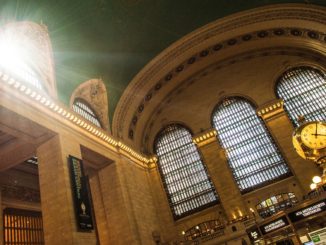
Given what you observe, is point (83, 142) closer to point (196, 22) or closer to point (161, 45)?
point (161, 45)

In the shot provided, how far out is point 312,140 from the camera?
5707mm

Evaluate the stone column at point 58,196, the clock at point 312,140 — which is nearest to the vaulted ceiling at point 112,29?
the stone column at point 58,196

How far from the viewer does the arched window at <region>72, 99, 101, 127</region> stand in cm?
1455

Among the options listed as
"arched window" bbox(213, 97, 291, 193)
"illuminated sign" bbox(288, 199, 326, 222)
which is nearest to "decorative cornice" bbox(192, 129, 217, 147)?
"arched window" bbox(213, 97, 291, 193)

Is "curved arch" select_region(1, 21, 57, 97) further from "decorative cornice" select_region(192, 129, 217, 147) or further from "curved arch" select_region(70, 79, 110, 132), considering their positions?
"decorative cornice" select_region(192, 129, 217, 147)

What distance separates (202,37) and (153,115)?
5.89 meters

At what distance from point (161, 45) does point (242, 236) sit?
1022 cm

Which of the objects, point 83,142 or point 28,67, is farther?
point 83,142

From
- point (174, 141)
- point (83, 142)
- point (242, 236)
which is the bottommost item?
point (242, 236)

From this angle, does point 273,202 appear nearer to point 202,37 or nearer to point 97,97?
point 202,37

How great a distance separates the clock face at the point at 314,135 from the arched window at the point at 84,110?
10782 mm

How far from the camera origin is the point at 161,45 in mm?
16328

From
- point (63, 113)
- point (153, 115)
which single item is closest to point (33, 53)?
point (63, 113)

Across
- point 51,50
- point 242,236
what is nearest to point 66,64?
point 51,50
